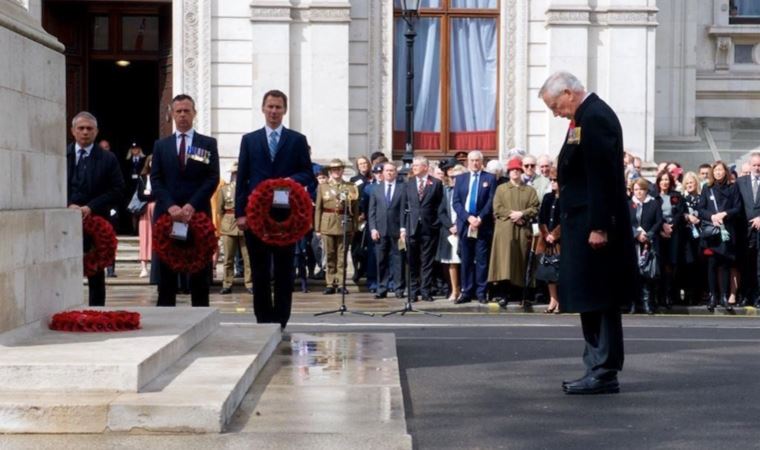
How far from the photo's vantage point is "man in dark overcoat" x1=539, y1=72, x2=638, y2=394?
9.93 meters

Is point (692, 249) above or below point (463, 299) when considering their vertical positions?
above

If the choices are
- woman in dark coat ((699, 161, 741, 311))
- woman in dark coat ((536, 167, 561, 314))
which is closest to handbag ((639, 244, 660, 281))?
woman in dark coat ((699, 161, 741, 311))

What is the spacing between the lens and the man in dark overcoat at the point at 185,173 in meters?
13.0

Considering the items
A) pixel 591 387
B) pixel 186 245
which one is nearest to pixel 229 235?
pixel 186 245

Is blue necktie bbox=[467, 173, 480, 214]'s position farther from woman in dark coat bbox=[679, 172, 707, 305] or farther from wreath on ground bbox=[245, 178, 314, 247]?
wreath on ground bbox=[245, 178, 314, 247]

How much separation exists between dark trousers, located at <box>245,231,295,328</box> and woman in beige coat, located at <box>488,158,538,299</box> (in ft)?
25.0

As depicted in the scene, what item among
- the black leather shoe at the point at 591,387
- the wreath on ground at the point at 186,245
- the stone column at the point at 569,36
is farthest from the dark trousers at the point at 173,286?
the stone column at the point at 569,36

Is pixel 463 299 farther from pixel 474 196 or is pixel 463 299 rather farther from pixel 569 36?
pixel 569 36

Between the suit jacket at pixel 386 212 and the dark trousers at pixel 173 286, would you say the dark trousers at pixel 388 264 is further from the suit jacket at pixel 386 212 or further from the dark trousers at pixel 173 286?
the dark trousers at pixel 173 286

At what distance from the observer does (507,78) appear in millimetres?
26203

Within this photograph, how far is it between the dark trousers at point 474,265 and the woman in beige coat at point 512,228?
0.25 metres

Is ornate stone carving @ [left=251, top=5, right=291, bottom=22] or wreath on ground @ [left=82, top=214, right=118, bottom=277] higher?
ornate stone carving @ [left=251, top=5, right=291, bottom=22]

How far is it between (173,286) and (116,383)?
Answer: 515cm

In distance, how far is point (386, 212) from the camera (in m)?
21.1
